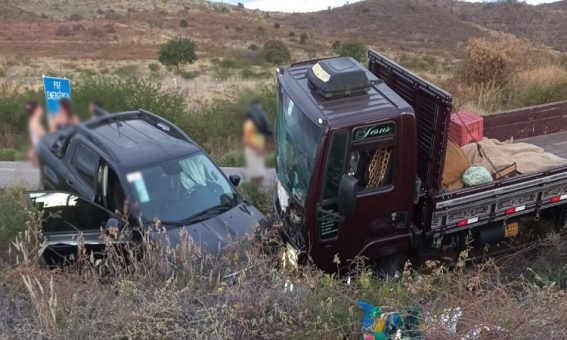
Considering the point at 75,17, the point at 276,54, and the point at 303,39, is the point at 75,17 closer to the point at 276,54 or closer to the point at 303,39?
→ the point at 303,39

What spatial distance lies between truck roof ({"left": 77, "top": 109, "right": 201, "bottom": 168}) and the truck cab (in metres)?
1.66

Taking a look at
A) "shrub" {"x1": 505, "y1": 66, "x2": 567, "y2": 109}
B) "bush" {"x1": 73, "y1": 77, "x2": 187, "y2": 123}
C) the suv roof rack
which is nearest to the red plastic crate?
the suv roof rack

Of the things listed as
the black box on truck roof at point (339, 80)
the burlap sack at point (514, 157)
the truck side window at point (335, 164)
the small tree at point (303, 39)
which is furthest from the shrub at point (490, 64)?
the small tree at point (303, 39)

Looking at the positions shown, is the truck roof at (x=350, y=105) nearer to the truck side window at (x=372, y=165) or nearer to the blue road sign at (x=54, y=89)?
the truck side window at (x=372, y=165)

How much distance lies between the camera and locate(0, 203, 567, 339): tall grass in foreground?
12.7 ft

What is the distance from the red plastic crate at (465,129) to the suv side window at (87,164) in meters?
4.31

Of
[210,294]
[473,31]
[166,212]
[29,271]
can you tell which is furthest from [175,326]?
[473,31]

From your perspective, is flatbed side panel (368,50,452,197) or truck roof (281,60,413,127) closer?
truck roof (281,60,413,127)

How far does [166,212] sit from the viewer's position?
646 cm

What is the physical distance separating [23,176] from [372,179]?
6521 mm

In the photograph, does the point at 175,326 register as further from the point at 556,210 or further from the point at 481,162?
the point at 556,210

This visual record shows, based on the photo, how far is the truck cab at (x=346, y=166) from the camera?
5465 mm

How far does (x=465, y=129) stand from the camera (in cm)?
720

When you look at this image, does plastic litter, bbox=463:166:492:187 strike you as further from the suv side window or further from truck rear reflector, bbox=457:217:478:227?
the suv side window
